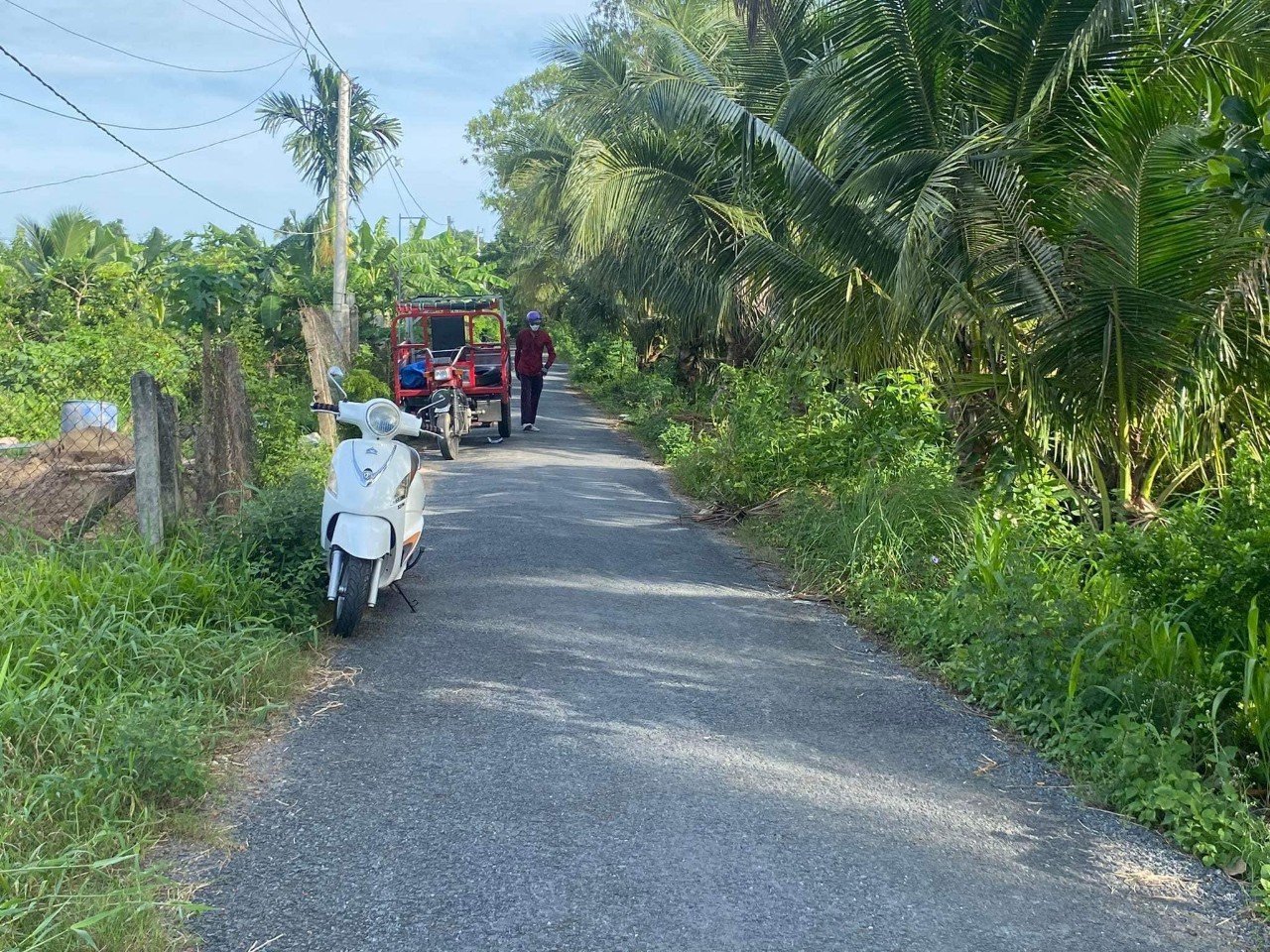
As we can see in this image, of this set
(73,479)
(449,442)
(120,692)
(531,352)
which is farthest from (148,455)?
(531,352)

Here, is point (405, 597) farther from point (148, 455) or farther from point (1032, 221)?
A: point (1032, 221)

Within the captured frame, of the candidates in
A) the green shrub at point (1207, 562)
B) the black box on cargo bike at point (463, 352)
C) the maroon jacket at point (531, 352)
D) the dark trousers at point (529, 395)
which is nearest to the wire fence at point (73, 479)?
the green shrub at point (1207, 562)

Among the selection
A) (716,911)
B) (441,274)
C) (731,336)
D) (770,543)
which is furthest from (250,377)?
(441,274)

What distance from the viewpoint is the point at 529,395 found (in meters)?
20.8

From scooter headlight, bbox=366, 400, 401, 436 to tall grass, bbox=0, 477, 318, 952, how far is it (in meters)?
0.65

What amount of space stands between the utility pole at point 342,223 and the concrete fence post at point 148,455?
44.5 feet

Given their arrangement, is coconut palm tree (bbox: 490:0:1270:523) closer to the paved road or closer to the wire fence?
the paved road

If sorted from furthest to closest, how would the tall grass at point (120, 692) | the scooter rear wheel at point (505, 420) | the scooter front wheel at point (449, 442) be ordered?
the scooter rear wheel at point (505, 420), the scooter front wheel at point (449, 442), the tall grass at point (120, 692)

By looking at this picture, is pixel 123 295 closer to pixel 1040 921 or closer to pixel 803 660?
pixel 803 660

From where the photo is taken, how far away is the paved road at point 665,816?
11.3 feet

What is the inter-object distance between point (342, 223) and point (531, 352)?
4010mm

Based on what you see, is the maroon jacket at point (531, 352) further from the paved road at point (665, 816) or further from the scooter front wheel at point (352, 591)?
the scooter front wheel at point (352, 591)

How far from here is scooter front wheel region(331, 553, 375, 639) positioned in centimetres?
630

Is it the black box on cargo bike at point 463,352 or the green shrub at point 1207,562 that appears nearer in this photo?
the green shrub at point 1207,562
